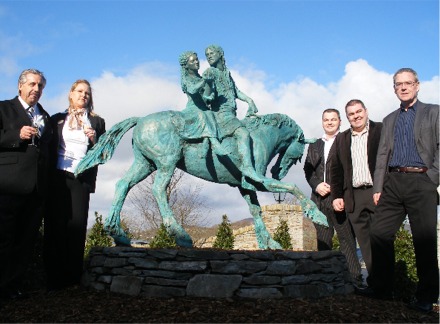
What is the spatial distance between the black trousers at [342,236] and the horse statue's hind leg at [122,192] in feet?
7.61

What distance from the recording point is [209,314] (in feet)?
13.1

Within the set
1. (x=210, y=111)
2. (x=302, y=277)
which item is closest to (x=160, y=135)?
(x=210, y=111)

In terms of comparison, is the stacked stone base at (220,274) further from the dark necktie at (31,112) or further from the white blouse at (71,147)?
the dark necktie at (31,112)

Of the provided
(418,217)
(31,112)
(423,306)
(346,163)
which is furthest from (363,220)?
(31,112)

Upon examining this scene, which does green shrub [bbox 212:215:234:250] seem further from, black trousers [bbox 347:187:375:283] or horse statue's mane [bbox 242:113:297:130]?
black trousers [bbox 347:187:375:283]

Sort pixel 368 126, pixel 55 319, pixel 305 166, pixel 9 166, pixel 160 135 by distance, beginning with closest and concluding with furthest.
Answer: pixel 55 319 → pixel 9 166 → pixel 368 126 → pixel 160 135 → pixel 305 166

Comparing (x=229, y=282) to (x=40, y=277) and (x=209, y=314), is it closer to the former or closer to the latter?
(x=209, y=314)

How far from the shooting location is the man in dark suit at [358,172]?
5159mm

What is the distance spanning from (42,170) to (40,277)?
242 centimetres

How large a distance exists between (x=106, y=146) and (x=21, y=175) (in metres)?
1.21

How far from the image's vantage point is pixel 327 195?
224 inches

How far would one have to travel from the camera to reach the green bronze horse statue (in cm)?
551

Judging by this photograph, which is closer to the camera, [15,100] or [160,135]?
[15,100]

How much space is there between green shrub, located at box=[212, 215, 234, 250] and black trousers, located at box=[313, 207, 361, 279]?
18.2 feet
